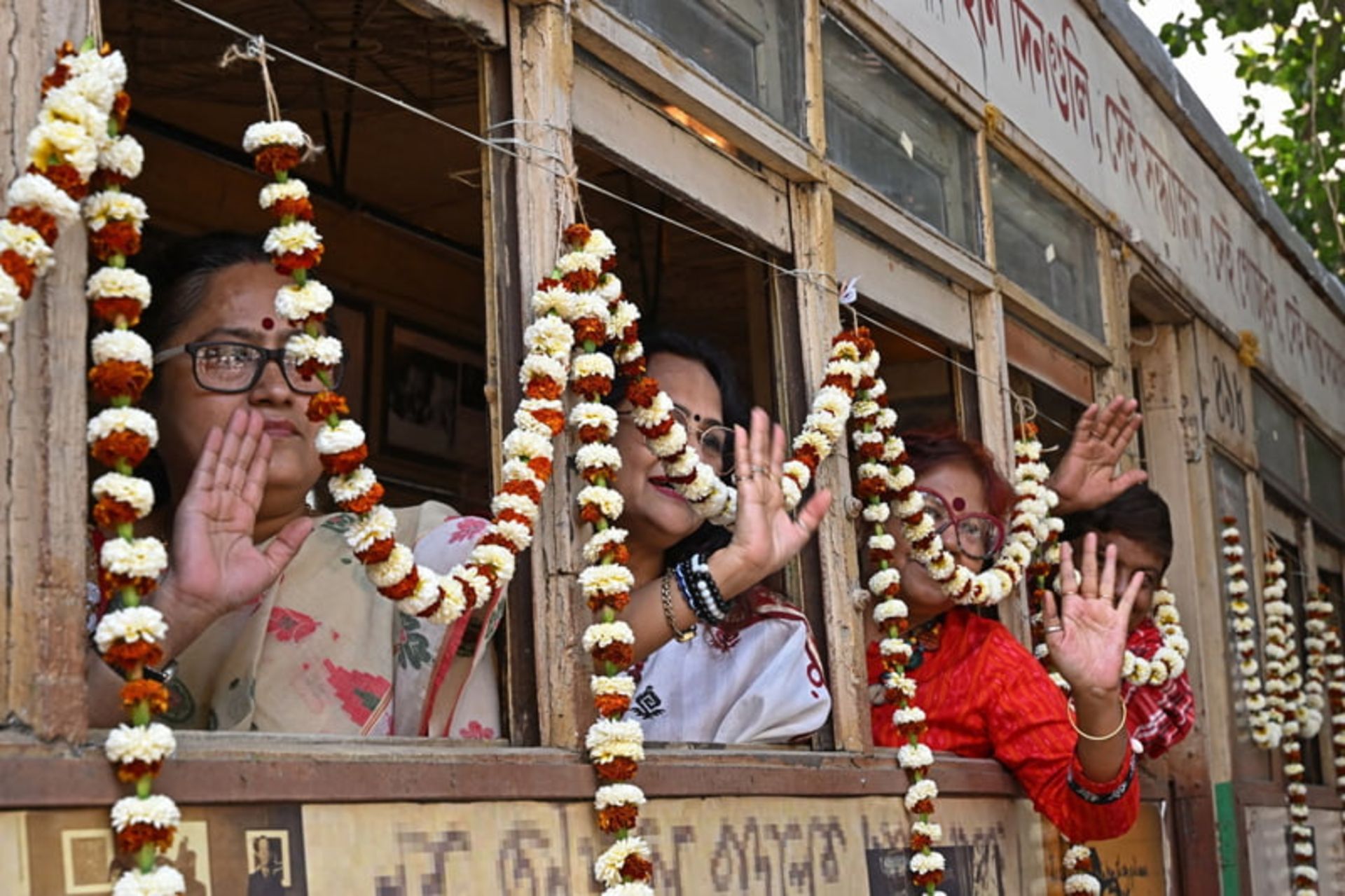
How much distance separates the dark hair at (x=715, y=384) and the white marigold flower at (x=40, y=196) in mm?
1794

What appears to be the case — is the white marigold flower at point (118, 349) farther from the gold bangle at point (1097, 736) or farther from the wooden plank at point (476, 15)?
the gold bangle at point (1097, 736)

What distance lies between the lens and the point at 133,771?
203cm

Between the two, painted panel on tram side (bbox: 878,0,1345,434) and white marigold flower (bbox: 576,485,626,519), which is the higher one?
painted panel on tram side (bbox: 878,0,1345,434)

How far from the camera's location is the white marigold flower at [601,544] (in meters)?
2.90

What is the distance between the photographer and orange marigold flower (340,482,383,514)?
2439 millimetres

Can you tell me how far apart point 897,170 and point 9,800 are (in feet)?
9.97

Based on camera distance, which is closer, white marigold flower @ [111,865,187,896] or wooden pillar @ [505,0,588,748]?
white marigold flower @ [111,865,187,896]

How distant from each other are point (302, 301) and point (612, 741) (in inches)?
32.9

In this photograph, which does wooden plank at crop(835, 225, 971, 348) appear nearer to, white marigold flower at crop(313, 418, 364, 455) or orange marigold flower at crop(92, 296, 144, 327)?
white marigold flower at crop(313, 418, 364, 455)

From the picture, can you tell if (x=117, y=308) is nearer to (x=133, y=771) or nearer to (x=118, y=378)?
(x=118, y=378)

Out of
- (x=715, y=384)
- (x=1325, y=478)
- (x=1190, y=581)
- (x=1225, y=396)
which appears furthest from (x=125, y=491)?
(x=1325, y=478)

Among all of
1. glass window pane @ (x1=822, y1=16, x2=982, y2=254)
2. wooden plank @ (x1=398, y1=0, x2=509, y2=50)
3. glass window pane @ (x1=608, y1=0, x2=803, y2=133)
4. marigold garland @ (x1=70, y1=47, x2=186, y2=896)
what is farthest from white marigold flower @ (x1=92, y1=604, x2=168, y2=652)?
glass window pane @ (x1=822, y1=16, x2=982, y2=254)

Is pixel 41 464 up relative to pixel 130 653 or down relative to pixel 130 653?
up

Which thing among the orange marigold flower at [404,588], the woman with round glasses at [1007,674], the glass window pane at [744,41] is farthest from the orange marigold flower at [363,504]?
the woman with round glasses at [1007,674]
